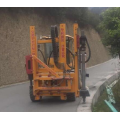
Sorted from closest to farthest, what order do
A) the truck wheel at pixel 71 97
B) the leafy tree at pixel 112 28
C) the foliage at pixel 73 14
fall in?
the truck wheel at pixel 71 97, the leafy tree at pixel 112 28, the foliage at pixel 73 14

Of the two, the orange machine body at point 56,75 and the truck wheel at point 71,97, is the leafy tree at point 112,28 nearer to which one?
the orange machine body at point 56,75

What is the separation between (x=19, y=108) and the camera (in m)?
8.60

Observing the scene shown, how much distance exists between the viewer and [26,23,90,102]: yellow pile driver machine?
27.8 feet

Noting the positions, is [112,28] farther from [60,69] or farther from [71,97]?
[71,97]

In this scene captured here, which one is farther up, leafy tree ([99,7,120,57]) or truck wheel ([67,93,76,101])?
leafy tree ([99,7,120,57])

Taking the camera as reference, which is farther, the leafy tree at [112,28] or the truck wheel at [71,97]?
the leafy tree at [112,28]

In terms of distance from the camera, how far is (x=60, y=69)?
898 centimetres

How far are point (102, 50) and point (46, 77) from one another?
1808 inches

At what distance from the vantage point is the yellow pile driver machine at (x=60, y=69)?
848cm

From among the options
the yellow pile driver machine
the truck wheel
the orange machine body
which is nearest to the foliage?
the yellow pile driver machine

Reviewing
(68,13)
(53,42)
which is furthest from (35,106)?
A: (68,13)

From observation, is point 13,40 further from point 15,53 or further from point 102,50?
point 102,50

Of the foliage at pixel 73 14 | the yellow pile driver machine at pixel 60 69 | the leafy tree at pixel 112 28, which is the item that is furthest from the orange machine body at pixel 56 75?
the foliage at pixel 73 14

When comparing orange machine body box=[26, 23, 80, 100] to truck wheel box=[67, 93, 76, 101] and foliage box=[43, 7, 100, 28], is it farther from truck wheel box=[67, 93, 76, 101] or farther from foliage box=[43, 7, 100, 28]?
foliage box=[43, 7, 100, 28]
